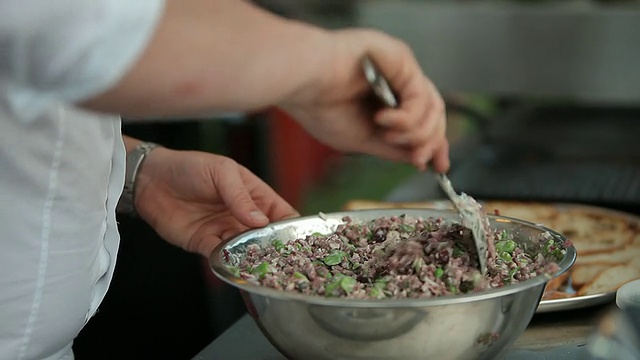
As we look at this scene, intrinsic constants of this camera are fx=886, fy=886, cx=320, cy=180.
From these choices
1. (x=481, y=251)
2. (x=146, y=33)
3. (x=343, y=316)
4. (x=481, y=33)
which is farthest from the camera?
(x=481, y=33)

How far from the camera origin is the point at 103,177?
1.20m

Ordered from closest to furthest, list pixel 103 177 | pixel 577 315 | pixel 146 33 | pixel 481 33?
pixel 146 33
pixel 103 177
pixel 577 315
pixel 481 33

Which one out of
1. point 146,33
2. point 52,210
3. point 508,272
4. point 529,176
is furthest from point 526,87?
point 146,33

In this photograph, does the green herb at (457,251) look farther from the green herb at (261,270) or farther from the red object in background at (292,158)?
the red object in background at (292,158)

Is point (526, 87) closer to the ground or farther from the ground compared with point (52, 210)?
closer to the ground

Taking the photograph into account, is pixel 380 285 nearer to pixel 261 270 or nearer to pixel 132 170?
pixel 261 270

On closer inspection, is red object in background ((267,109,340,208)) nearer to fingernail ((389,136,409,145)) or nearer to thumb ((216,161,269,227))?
thumb ((216,161,269,227))

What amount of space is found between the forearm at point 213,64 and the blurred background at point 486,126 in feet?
4.16

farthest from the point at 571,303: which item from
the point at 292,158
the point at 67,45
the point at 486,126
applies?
the point at 292,158

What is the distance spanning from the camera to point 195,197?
4.65 feet

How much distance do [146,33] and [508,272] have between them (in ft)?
1.86

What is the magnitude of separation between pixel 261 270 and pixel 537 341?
17.1 inches

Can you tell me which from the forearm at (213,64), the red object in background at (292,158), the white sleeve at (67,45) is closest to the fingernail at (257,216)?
the forearm at (213,64)

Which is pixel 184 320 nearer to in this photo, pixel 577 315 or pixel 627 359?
pixel 577 315
